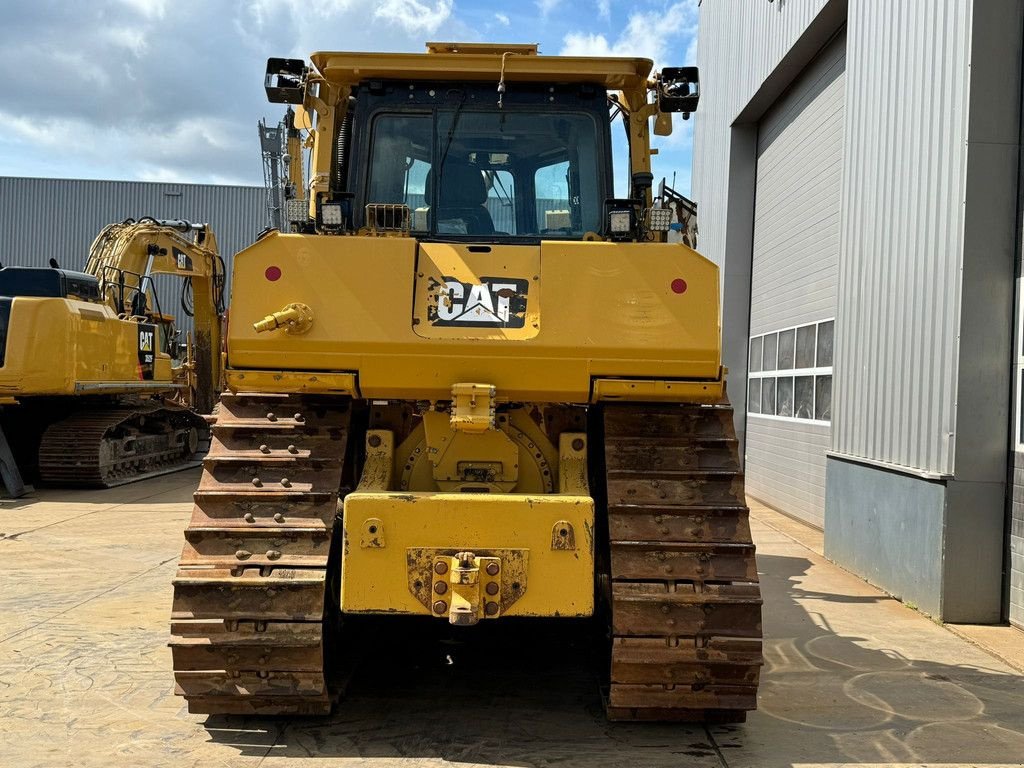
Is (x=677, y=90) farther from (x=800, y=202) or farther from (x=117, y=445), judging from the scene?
(x=117, y=445)

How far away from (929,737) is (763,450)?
9569 millimetres

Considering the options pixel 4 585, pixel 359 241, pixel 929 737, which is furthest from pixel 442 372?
pixel 4 585

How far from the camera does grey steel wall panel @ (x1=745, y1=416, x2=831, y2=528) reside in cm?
1175

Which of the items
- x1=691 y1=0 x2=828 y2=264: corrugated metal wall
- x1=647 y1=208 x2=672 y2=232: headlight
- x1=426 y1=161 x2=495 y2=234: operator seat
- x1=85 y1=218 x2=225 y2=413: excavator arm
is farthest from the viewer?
x1=85 y1=218 x2=225 y2=413: excavator arm

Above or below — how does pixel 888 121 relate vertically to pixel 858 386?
above

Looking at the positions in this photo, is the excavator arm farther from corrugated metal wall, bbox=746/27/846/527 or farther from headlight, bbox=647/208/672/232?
headlight, bbox=647/208/672/232

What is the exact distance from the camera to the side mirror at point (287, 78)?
5703 mm

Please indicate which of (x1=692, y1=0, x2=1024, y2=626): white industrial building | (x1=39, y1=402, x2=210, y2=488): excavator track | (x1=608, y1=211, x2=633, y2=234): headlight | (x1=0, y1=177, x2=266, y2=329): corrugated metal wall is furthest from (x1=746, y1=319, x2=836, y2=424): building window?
(x1=0, y1=177, x2=266, y2=329): corrugated metal wall

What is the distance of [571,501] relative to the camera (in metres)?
4.54

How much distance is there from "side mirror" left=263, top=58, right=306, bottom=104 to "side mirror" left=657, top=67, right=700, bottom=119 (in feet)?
6.60

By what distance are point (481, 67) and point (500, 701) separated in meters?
3.40

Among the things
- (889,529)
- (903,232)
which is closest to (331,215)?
(903,232)

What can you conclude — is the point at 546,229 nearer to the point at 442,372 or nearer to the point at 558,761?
the point at 442,372

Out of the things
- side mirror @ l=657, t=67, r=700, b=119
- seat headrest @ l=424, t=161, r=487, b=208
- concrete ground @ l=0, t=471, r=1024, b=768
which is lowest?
concrete ground @ l=0, t=471, r=1024, b=768
